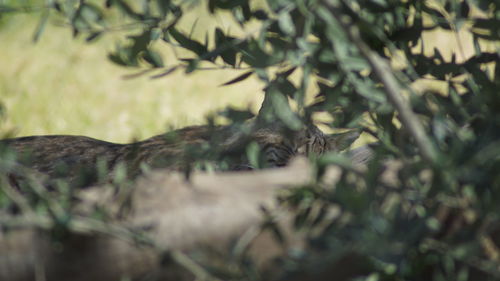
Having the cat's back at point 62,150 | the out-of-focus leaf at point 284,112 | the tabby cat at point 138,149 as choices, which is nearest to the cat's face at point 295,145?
the tabby cat at point 138,149

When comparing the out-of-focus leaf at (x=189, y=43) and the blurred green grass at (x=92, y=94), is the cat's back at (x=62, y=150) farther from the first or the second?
the blurred green grass at (x=92, y=94)

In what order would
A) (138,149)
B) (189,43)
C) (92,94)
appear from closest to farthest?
(189,43) < (138,149) < (92,94)

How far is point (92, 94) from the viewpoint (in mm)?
6137

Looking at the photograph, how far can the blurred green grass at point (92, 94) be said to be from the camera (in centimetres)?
566

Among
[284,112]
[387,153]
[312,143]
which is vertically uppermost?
[284,112]

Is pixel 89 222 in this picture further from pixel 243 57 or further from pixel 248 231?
pixel 243 57

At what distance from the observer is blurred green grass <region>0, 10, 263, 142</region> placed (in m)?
5.66

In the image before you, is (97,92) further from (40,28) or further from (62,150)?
(40,28)

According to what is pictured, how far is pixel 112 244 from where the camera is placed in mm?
1578

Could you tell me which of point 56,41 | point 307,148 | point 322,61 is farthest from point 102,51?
point 322,61

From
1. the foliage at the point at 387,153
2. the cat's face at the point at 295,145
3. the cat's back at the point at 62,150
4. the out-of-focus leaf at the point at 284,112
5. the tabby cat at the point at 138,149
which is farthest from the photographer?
the cat's face at the point at 295,145

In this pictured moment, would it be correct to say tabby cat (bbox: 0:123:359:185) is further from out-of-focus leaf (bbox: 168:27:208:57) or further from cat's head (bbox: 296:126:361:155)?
out-of-focus leaf (bbox: 168:27:208:57)

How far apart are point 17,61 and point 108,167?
3537mm

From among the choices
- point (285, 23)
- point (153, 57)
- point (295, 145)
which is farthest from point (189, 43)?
point (295, 145)
